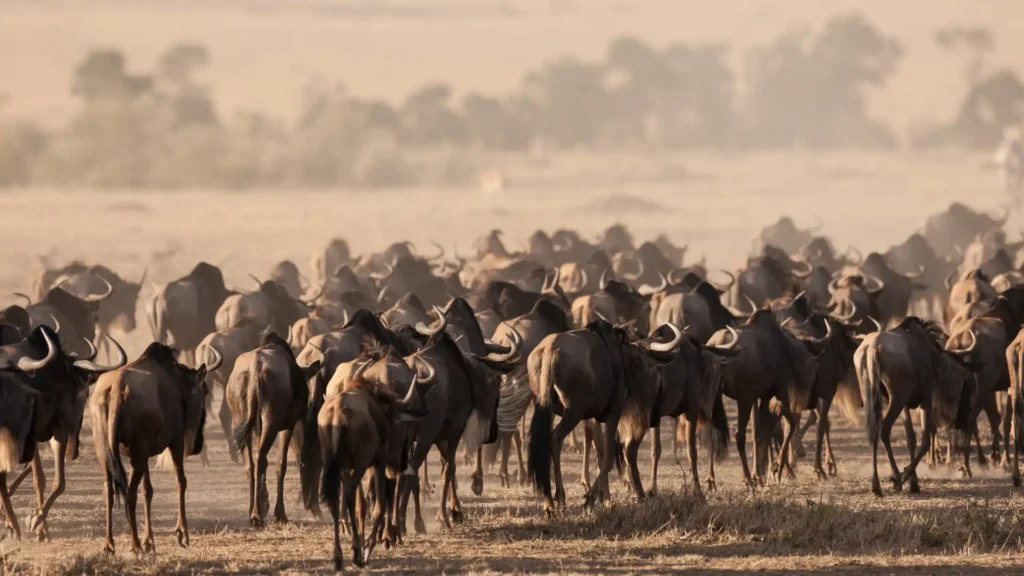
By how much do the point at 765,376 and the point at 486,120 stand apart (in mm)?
84347

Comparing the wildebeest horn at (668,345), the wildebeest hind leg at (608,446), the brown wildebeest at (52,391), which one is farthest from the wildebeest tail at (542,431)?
the brown wildebeest at (52,391)

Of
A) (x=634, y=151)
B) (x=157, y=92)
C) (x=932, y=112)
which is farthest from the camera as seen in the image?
(x=932, y=112)

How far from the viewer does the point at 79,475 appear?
16.1 metres

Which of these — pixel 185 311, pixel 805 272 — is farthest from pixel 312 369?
pixel 805 272

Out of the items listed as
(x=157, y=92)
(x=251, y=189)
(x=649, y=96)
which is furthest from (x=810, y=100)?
(x=251, y=189)

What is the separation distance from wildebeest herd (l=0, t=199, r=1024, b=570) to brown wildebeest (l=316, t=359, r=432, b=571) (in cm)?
1

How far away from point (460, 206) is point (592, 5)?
12203 centimetres

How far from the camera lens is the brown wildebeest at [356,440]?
420 inches

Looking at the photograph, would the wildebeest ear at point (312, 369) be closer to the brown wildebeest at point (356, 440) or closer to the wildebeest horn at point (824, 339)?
the brown wildebeest at point (356, 440)

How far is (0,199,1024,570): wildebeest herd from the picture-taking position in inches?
448

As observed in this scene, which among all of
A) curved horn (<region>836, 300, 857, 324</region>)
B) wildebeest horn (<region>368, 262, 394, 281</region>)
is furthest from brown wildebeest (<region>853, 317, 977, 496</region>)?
wildebeest horn (<region>368, 262, 394, 281</region>)

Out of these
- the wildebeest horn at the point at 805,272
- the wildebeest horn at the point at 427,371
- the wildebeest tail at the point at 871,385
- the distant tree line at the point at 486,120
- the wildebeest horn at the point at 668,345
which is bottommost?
the wildebeest tail at the point at 871,385

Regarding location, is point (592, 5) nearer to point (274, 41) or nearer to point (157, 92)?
point (274, 41)

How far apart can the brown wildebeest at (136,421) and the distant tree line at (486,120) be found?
186ft
